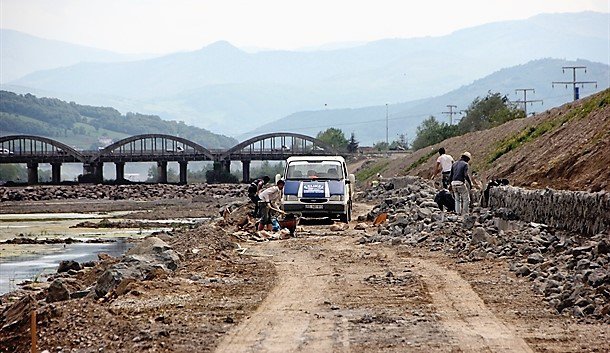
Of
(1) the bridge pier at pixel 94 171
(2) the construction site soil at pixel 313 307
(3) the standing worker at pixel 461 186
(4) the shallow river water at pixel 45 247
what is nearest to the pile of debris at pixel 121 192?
(1) the bridge pier at pixel 94 171

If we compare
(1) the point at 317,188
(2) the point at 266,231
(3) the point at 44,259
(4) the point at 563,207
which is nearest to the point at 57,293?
(4) the point at 563,207

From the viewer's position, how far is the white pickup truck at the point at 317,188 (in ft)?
111

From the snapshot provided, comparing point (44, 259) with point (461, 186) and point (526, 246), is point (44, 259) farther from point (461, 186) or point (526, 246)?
point (526, 246)

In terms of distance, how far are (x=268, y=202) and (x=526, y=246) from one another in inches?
438

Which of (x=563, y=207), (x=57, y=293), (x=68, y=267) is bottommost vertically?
(x=68, y=267)

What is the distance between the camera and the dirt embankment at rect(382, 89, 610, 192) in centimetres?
2866

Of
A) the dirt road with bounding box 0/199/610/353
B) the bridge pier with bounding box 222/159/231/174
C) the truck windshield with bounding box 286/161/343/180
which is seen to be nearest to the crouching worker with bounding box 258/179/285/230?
the truck windshield with bounding box 286/161/343/180

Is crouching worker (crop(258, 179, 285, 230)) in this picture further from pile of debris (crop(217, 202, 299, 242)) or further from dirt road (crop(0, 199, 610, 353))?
dirt road (crop(0, 199, 610, 353))

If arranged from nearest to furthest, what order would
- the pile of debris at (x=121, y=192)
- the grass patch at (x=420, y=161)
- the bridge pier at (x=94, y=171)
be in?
1. the grass patch at (x=420, y=161)
2. the pile of debris at (x=121, y=192)
3. the bridge pier at (x=94, y=171)

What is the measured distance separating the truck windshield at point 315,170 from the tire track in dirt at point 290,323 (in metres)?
15.1

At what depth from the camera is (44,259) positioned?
35.1 m

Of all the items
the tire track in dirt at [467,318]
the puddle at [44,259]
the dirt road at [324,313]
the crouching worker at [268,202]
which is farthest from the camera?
the crouching worker at [268,202]

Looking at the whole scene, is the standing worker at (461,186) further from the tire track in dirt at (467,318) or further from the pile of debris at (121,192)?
the pile of debris at (121,192)

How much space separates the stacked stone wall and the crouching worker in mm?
6426
